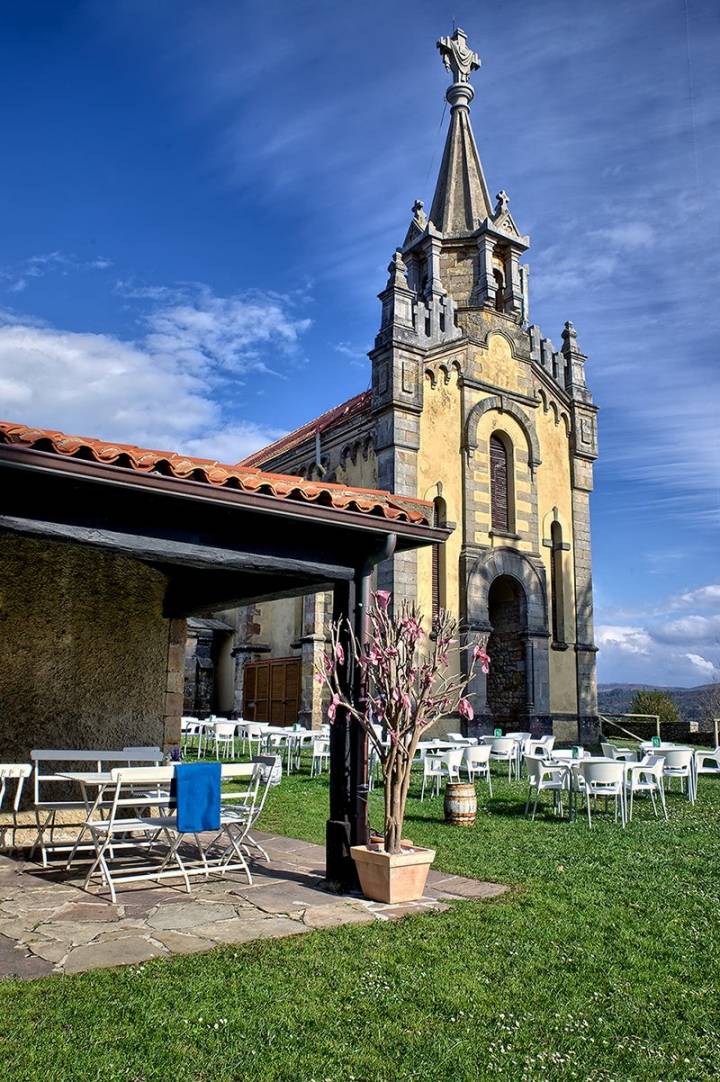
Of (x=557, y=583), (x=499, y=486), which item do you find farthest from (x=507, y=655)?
(x=499, y=486)

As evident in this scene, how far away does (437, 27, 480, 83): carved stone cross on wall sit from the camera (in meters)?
25.2

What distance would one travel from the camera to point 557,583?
21.3 m

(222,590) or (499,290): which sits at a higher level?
(499,290)

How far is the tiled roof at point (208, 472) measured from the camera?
4824 millimetres

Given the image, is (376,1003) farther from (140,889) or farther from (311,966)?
(140,889)

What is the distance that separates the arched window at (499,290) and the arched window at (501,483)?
12.6 feet

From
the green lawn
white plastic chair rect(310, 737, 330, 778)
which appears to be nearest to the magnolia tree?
the green lawn

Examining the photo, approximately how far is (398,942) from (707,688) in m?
40.4

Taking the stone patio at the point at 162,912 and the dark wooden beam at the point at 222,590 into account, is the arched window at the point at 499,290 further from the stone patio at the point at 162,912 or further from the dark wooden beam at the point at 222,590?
the stone patio at the point at 162,912

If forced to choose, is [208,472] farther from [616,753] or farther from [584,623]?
[584,623]

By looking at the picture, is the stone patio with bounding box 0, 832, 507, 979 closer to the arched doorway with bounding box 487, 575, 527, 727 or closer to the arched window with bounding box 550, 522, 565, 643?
the arched doorway with bounding box 487, 575, 527, 727

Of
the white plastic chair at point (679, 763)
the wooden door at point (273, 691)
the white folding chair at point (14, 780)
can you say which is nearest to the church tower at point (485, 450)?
the wooden door at point (273, 691)

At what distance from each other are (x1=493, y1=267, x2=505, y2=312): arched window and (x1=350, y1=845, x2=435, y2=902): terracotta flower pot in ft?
60.3

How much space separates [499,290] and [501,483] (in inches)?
223
